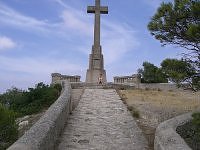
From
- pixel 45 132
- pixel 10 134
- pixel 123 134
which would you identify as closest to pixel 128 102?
pixel 123 134

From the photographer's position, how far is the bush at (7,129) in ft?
44.1

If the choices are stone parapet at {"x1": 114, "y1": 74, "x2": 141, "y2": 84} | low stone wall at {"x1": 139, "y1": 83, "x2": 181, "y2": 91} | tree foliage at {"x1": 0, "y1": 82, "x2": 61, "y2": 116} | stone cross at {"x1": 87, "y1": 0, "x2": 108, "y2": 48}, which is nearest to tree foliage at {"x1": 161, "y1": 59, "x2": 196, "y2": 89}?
tree foliage at {"x1": 0, "y1": 82, "x2": 61, "y2": 116}

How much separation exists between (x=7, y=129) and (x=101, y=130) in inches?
114

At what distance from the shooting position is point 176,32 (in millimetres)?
16531

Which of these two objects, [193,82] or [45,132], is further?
[193,82]

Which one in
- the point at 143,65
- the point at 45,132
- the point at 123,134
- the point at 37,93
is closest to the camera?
the point at 45,132

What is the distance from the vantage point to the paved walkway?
12.6 metres

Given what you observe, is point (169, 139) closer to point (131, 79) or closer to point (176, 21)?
point (176, 21)

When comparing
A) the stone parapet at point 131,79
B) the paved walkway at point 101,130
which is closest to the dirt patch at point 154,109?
the paved walkway at point 101,130

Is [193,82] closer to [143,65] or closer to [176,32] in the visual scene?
[176,32]

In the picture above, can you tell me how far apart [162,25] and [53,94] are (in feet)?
26.0

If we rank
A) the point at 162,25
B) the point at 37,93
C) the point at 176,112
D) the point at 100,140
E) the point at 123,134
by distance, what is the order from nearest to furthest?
the point at 100,140 < the point at 123,134 < the point at 162,25 < the point at 176,112 < the point at 37,93

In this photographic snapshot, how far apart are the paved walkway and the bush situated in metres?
1.44

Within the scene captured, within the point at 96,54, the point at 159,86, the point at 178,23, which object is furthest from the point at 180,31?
the point at 96,54
